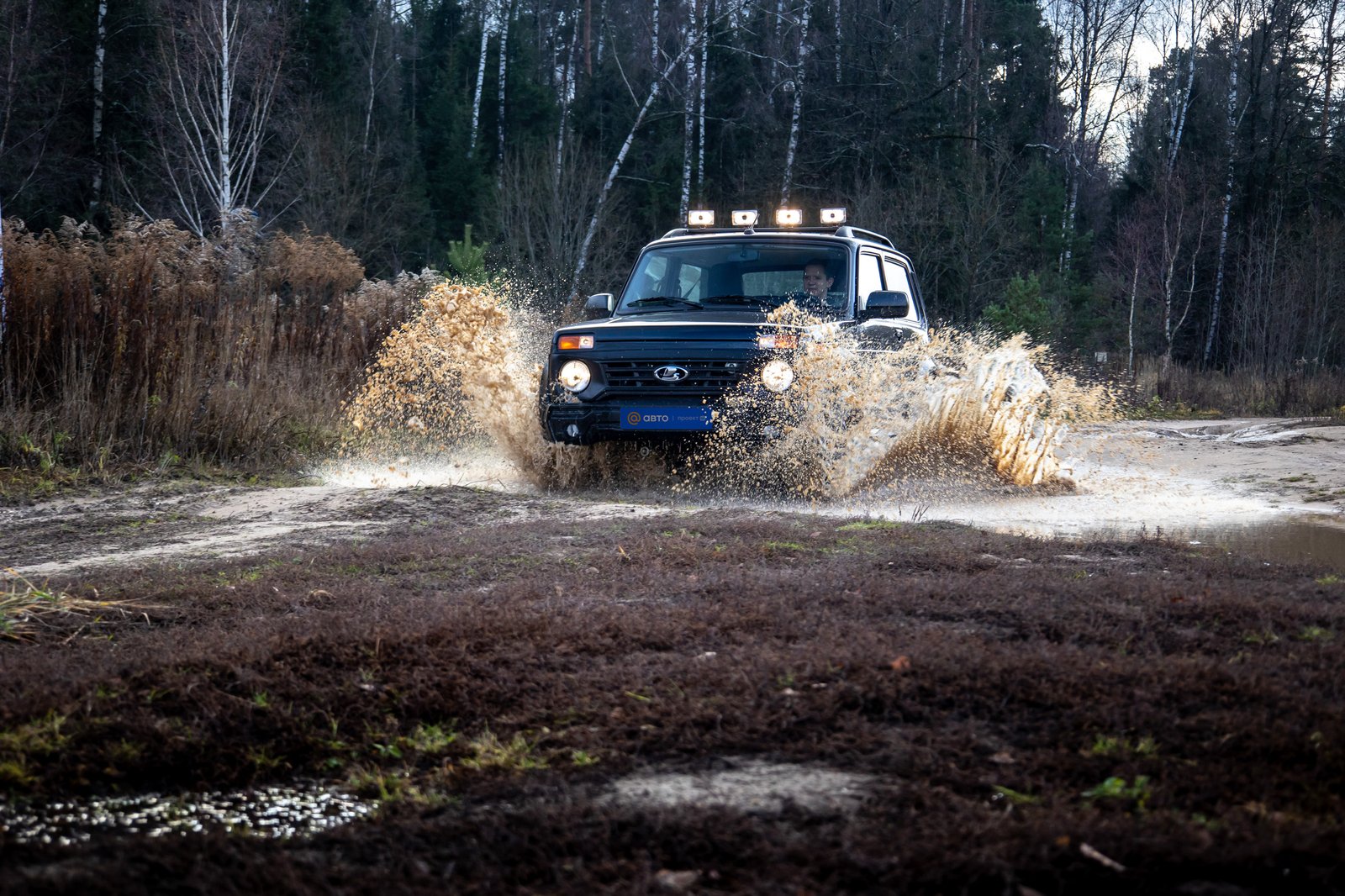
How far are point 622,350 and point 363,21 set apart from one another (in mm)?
33489

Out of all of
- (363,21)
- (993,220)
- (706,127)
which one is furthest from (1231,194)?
(363,21)

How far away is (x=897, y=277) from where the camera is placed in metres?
10.4

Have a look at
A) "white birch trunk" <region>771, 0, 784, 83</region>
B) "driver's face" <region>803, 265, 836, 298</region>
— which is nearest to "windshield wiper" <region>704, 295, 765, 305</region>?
"driver's face" <region>803, 265, 836, 298</region>

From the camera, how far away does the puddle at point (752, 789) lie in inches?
99.3

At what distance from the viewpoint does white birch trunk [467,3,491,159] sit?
34.7m

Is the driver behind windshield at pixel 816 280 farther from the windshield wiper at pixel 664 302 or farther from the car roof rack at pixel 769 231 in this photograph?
the windshield wiper at pixel 664 302

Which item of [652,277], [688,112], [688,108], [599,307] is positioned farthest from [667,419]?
[688,108]

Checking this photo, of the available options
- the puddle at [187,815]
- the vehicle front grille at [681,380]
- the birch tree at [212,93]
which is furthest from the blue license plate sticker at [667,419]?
the birch tree at [212,93]

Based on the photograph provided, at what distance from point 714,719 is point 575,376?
17.6ft

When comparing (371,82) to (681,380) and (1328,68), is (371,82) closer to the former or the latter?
(1328,68)

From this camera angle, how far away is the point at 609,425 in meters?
8.09

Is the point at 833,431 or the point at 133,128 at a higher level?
the point at 133,128

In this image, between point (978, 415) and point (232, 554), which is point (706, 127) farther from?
point (232, 554)

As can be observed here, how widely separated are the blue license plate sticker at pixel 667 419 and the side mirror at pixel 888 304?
5.18ft
